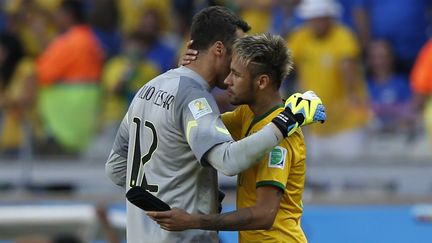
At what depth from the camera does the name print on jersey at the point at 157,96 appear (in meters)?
5.27

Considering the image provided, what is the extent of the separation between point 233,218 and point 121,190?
16.3 ft

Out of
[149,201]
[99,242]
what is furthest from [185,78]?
[99,242]

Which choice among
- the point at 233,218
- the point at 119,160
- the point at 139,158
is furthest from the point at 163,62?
the point at 233,218

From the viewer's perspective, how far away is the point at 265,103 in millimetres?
5309

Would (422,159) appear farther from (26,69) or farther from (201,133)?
(201,133)

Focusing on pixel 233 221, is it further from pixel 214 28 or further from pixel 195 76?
pixel 214 28

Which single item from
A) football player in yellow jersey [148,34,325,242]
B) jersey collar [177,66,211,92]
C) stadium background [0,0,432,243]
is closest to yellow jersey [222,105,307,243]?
football player in yellow jersey [148,34,325,242]

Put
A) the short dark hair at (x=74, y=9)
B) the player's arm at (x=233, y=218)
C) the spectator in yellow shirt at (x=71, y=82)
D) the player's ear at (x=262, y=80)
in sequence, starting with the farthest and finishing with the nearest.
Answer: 1. the short dark hair at (x=74, y=9)
2. the spectator in yellow shirt at (x=71, y=82)
3. the player's ear at (x=262, y=80)
4. the player's arm at (x=233, y=218)

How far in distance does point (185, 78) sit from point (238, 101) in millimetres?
261

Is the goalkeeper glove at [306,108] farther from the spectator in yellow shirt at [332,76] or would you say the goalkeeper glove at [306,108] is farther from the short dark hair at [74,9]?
the short dark hair at [74,9]

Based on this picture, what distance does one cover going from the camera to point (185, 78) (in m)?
5.32

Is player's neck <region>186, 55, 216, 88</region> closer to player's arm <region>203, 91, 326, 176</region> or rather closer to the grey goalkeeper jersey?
the grey goalkeeper jersey

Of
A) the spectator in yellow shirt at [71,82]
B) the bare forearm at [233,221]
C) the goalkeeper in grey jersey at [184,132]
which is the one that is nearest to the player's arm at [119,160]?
the goalkeeper in grey jersey at [184,132]

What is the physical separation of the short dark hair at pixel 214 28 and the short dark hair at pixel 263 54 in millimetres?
89
